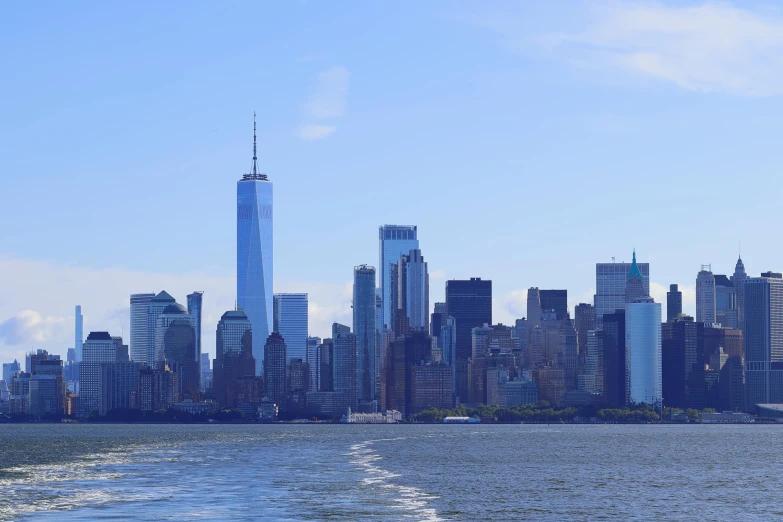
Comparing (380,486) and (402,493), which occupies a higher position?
(402,493)

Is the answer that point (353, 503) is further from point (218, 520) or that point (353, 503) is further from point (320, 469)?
point (320, 469)

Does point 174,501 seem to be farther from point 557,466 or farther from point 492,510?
point 557,466

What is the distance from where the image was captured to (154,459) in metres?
159

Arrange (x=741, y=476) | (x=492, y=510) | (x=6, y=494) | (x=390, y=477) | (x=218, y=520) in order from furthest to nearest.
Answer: (x=741, y=476), (x=390, y=477), (x=6, y=494), (x=492, y=510), (x=218, y=520)

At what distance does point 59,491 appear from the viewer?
349 feet

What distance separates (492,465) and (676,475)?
22.7 meters

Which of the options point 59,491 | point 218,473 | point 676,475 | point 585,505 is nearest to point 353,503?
point 585,505

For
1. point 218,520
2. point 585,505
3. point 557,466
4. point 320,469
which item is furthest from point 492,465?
point 218,520

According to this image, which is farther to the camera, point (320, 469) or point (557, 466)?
Result: point (557, 466)

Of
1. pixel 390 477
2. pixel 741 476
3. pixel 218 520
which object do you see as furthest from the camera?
pixel 741 476

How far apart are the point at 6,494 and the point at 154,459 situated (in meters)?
56.1

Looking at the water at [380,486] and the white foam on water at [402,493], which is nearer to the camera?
the white foam on water at [402,493]

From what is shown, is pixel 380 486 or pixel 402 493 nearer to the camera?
pixel 402 493

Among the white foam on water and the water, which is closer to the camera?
the white foam on water
